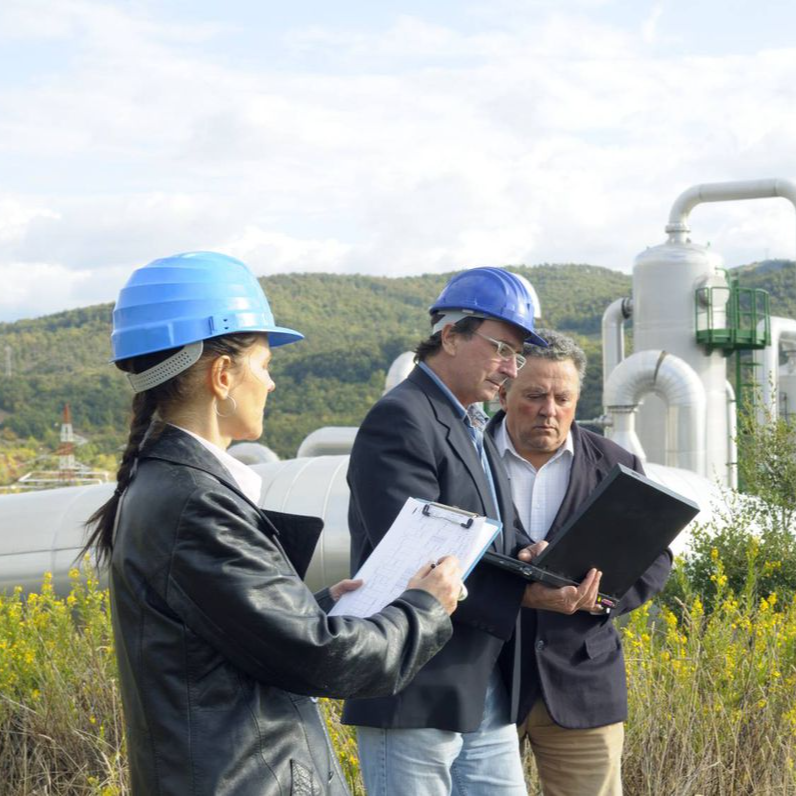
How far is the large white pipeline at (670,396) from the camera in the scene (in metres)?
17.3

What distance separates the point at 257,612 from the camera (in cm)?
188

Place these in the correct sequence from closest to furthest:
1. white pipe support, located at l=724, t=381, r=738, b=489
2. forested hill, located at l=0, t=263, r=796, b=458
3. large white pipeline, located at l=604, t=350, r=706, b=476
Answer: large white pipeline, located at l=604, t=350, r=706, b=476
white pipe support, located at l=724, t=381, r=738, b=489
forested hill, located at l=0, t=263, r=796, b=458

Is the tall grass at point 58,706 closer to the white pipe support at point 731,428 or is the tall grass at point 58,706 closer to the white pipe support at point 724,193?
the white pipe support at point 731,428

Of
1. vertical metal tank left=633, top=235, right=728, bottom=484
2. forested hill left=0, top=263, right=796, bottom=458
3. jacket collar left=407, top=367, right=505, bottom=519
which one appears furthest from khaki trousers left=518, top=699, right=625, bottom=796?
forested hill left=0, top=263, right=796, bottom=458

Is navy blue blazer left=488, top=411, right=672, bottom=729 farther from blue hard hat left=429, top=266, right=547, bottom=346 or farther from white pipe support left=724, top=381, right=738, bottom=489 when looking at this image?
white pipe support left=724, top=381, right=738, bottom=489

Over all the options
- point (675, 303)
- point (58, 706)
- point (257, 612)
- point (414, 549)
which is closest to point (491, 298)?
point (414, 549)

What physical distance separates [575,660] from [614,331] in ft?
59.9

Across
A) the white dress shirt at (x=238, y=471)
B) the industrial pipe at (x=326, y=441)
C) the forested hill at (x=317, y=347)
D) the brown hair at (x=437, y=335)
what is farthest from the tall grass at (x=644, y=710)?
the forested hill at (x=317, y=347)

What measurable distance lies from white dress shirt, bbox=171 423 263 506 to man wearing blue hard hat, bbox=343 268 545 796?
2.46 feet

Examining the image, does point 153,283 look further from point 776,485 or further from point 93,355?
point 93,355

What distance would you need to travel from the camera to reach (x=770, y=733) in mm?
4176

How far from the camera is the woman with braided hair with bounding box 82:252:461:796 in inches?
74.6

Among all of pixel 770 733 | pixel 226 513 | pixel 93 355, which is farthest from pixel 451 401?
pixel 93 355

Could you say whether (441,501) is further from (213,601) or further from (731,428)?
(731,428)
